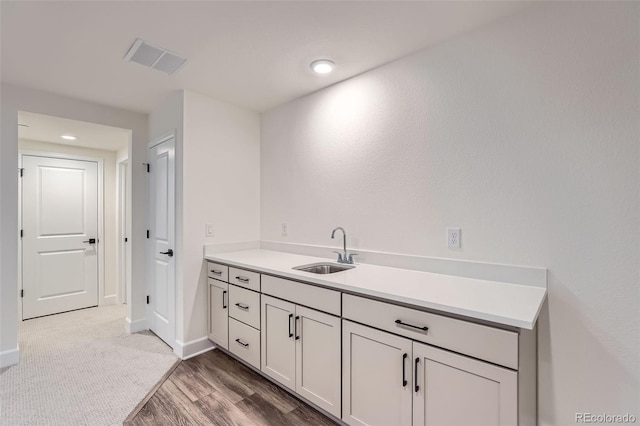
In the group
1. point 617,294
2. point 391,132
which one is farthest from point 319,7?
point 617,294

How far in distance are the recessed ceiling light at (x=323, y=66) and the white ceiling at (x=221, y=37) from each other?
0.05 m

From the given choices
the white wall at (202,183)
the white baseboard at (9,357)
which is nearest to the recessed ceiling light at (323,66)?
the white wall at (202,183)

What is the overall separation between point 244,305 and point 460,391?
160 centimetres

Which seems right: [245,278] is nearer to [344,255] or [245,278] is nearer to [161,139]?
[344,255]

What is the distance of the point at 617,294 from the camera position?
1404mm

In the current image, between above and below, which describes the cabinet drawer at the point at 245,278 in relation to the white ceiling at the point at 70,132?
below

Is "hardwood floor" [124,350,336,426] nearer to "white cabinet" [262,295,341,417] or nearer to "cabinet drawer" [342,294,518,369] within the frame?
"white cabinet" [262,295,341,417]

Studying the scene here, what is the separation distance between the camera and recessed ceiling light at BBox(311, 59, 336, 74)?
2165 millimetres

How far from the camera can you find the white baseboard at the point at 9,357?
2.47 metres

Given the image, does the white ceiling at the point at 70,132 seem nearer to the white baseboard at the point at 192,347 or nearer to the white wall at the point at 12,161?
the white wall at the point at 12,161

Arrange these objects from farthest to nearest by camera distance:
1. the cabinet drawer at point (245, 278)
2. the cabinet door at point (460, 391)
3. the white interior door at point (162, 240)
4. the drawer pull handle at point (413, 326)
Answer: the white interior door at point (162, 240) → the cabinet drawer at point (245, 278) → the drawer pull handle at point (413, 326) → the cabinet door at point (460, 391)

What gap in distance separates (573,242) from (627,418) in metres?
0.80

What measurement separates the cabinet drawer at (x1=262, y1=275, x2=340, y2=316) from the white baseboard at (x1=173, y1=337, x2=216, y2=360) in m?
1.05

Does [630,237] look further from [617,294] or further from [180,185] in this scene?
[180,185]
